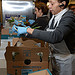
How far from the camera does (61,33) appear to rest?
119 centimetres

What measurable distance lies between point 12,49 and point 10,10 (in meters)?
3.17

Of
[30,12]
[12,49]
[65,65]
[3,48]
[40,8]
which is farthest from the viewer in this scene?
[30,12]

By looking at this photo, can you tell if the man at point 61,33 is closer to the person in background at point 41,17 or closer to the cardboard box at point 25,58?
the cardboard box at point 25,58

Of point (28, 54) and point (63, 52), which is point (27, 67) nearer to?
point (28, 54)

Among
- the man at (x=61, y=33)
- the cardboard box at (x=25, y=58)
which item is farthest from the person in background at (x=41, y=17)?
the cardboard box at (x=25, y=58)

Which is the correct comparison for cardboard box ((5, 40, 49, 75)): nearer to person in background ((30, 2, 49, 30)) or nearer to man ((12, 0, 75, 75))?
man ((12, 0, 75, 75))

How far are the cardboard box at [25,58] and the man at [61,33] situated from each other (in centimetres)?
13

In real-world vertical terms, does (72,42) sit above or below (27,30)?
below

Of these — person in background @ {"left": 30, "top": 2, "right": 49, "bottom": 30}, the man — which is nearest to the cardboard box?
the man

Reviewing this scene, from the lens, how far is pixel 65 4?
142cm

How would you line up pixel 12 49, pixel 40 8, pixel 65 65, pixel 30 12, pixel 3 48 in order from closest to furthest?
pixel 12 49, pixel 65 65, pixel 3 48, pixel 40 8, pixel 30 12

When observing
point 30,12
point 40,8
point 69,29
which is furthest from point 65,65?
point 30,12

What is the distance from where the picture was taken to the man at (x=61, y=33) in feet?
3.94

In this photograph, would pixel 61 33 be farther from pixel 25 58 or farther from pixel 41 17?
pixel 41 17
